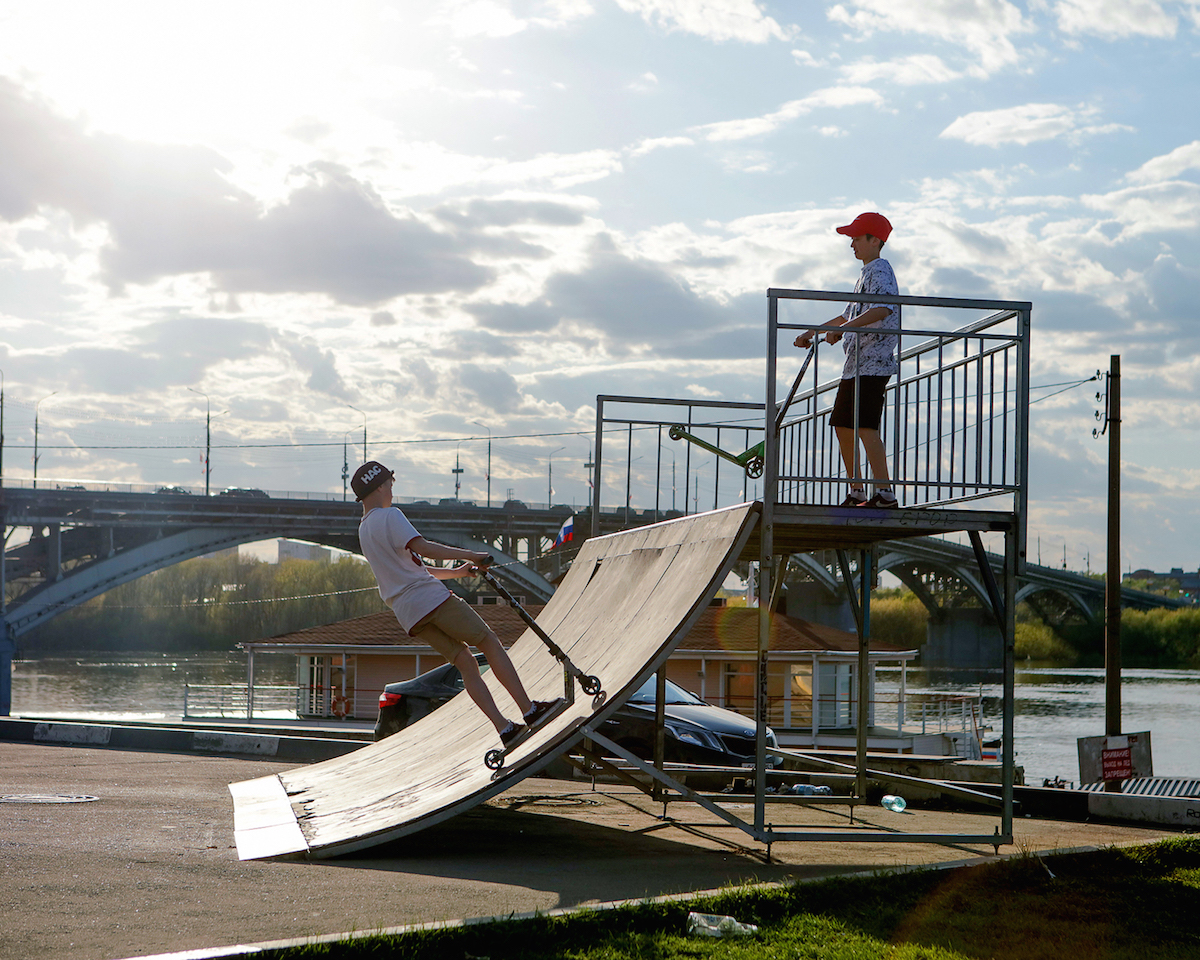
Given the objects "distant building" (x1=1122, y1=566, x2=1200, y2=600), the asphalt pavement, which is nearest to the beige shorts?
the asphalt pavement

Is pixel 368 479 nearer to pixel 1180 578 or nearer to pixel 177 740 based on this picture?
pixel 177 740

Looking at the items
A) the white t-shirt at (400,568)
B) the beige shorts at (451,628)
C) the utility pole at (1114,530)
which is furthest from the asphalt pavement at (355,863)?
the utility pole at (1114,530)

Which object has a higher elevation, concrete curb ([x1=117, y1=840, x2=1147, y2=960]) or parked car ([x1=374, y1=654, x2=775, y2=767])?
concrete curb ([x1=117, y1=840, x2=1147, y2=960])

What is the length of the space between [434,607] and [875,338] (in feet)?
9.99

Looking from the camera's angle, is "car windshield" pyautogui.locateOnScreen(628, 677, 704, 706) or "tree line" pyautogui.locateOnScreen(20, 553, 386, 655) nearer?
"car windshield" pyautogui.locateOnScreen(628, 677, 704, 706)

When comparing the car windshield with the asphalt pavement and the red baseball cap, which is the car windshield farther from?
the red baseball cap

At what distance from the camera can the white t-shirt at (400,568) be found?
6.08 m

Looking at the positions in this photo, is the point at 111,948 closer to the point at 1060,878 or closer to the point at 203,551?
the point at 1060,878

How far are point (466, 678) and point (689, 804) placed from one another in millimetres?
3783

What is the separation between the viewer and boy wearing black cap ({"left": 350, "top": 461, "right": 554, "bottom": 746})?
6.05 meters

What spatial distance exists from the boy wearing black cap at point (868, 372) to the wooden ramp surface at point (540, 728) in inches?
34.7

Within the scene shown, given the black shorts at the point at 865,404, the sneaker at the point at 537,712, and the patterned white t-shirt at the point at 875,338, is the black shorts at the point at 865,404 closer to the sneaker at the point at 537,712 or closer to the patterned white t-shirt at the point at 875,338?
the patterned white t-shirt at the point at 875,338

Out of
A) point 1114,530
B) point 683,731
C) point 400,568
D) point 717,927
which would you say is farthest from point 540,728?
point 1114,530

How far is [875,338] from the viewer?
6.54 m
